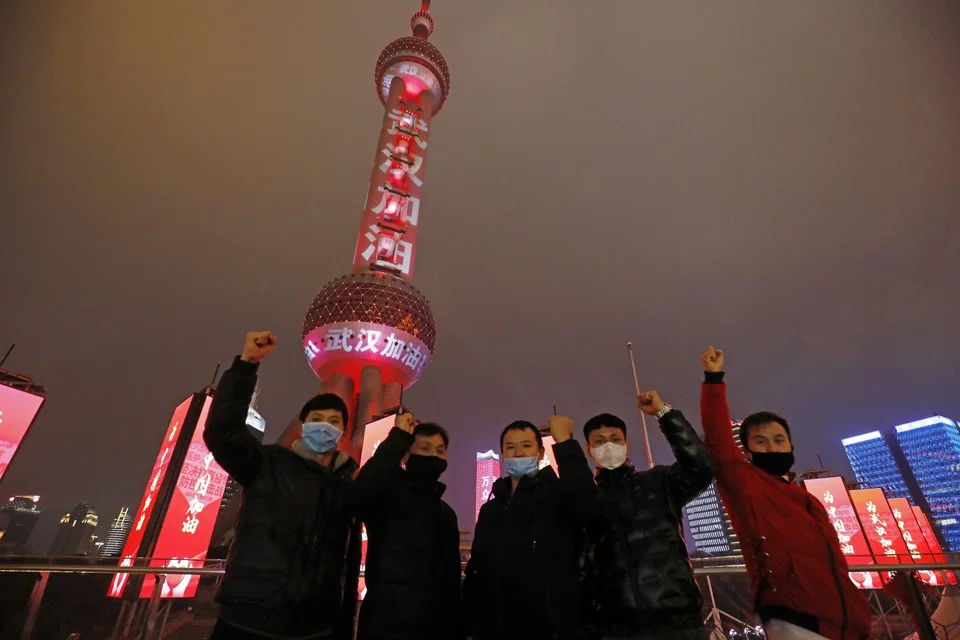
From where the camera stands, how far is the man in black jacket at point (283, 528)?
9.16 ft

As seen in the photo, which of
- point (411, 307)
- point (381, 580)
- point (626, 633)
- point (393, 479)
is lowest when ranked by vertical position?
point (626, 633)

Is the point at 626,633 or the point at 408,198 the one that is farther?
the point at 408,198

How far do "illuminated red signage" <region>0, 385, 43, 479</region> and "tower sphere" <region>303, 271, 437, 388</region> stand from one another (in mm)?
14659

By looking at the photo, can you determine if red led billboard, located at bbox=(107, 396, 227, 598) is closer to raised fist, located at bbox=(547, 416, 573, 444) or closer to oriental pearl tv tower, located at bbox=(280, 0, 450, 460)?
oriental pearl tv tower, located at bbox=(280, 0, 450, 460)

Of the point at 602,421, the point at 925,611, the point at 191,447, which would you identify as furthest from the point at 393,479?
the point at 191,447

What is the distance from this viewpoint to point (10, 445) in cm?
1263

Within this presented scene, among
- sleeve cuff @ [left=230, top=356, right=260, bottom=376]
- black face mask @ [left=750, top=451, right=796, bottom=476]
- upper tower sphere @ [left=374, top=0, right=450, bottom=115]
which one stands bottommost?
black face mask @ [left=750, top=451, right=796, bottom=476]

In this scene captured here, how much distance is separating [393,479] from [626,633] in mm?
1844

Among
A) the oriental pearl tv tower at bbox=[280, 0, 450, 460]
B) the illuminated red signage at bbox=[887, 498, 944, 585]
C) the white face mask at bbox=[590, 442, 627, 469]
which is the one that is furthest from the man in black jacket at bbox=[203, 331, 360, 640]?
the illuminated red signage at bbox=[887, 498, 944, 585]

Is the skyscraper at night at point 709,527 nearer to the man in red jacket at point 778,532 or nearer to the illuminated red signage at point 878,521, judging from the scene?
the illuminated red signage at point 878,521

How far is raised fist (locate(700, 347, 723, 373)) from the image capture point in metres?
4.05

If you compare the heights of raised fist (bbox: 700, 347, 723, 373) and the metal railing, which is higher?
raised fist (bbox: 700, 347, 723, 373)

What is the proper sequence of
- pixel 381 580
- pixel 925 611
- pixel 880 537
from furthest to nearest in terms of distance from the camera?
pixel 880 537, pixel 925 611, pixel 381 580

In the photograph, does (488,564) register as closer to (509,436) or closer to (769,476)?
(509,436)
